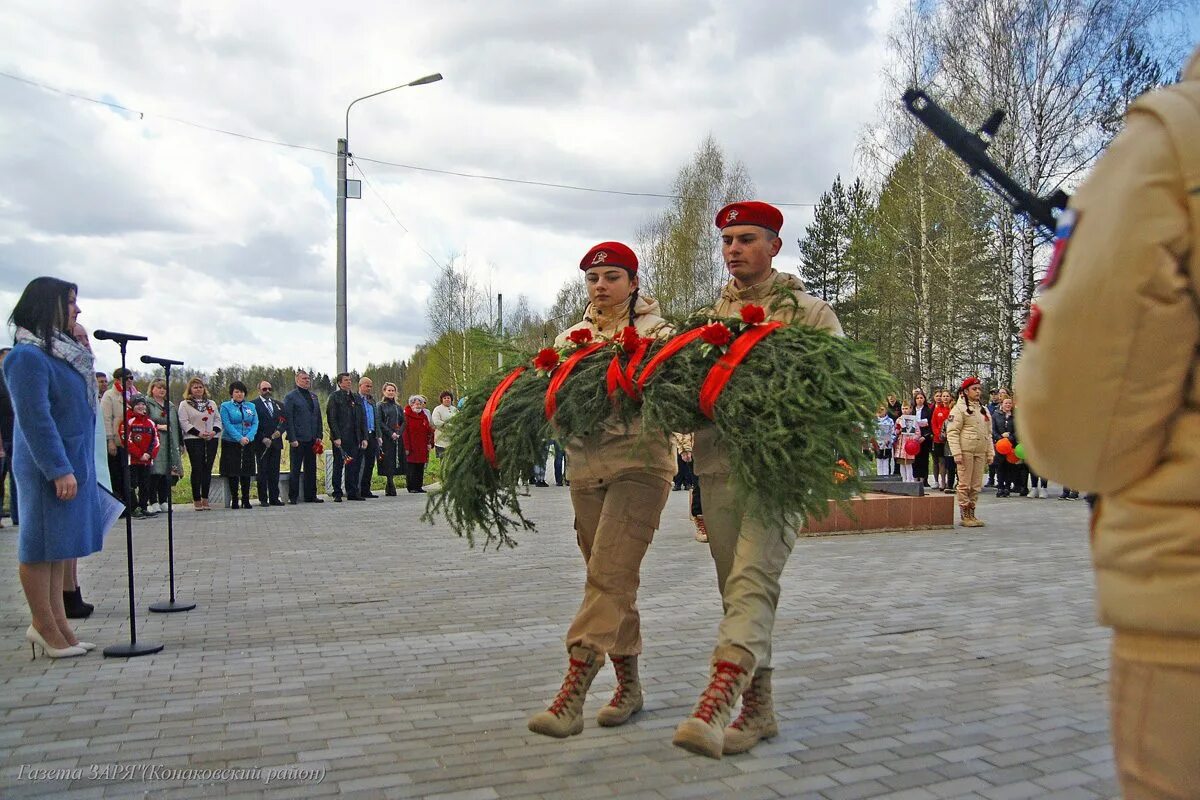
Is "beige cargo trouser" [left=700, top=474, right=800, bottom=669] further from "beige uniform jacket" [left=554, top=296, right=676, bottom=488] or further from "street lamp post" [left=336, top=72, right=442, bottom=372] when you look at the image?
"street lamp post" [left=336, top=72, right=442, bottom=372]

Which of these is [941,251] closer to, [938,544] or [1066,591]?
[938,544]

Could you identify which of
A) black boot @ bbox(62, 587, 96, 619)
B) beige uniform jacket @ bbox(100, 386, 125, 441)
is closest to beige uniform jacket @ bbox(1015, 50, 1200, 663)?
black boot @ bbox(62, 587, 96, 619)

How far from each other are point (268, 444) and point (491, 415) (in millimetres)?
12720

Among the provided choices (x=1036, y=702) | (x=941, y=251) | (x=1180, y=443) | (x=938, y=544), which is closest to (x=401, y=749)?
(x=1036, y=702)

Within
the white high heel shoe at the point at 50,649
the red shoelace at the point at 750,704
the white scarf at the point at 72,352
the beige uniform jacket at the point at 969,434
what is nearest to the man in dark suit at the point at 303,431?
the beige uniform jacket at the point at 969,434

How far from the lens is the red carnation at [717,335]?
4.08 metres

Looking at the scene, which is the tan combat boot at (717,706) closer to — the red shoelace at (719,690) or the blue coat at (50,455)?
the red shoelace at (719,690)

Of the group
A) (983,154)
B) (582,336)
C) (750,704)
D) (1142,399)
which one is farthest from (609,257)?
(1142,399)

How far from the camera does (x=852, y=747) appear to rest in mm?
4172

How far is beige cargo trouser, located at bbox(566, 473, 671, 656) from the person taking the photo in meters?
4.36

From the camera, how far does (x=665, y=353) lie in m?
4.18

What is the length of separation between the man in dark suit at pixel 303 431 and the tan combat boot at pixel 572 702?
43.4 feet

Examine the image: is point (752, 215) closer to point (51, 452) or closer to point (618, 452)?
point (618, 452)

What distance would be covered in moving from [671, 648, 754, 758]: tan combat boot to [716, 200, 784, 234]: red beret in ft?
5.97
